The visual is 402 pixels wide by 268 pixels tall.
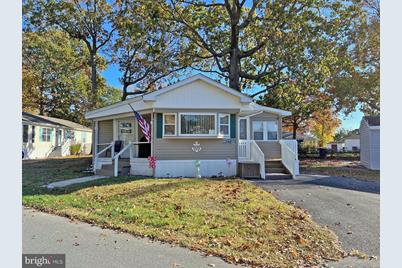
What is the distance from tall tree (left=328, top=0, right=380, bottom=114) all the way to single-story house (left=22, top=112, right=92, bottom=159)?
22.3m

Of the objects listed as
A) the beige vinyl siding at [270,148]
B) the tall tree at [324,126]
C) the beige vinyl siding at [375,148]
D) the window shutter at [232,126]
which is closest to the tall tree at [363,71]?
the beige vinyl siding at [375,148]

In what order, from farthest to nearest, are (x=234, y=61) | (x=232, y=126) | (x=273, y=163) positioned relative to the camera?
(x=234, y=61) < (x=273, y=163) < (x=232, y=126)

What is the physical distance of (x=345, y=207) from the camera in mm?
7547

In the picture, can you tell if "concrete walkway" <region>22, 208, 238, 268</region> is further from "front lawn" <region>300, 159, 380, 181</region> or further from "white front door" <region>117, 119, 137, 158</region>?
"front lawn" <region>300, 159, 380, 181</region>

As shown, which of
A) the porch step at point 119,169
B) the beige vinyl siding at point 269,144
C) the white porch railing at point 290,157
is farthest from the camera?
the beige vinyl siding at point 269,144

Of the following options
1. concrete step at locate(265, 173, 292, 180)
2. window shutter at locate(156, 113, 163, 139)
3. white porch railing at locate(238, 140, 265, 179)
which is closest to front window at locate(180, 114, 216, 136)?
window shutter at locate(156, 113, 163, 139)

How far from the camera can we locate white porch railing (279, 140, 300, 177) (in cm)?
1294

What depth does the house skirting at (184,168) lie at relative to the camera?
41.8 feet

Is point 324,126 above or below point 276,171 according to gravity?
above

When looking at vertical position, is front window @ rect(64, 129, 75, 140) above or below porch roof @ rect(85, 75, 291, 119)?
below

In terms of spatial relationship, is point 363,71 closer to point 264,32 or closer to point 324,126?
point 264,32

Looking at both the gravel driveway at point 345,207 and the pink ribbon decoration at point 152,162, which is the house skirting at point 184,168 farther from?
the gravel driveway at point 345,207

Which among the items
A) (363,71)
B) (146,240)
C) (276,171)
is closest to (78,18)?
(276,171)

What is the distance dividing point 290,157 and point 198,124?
4165mm
